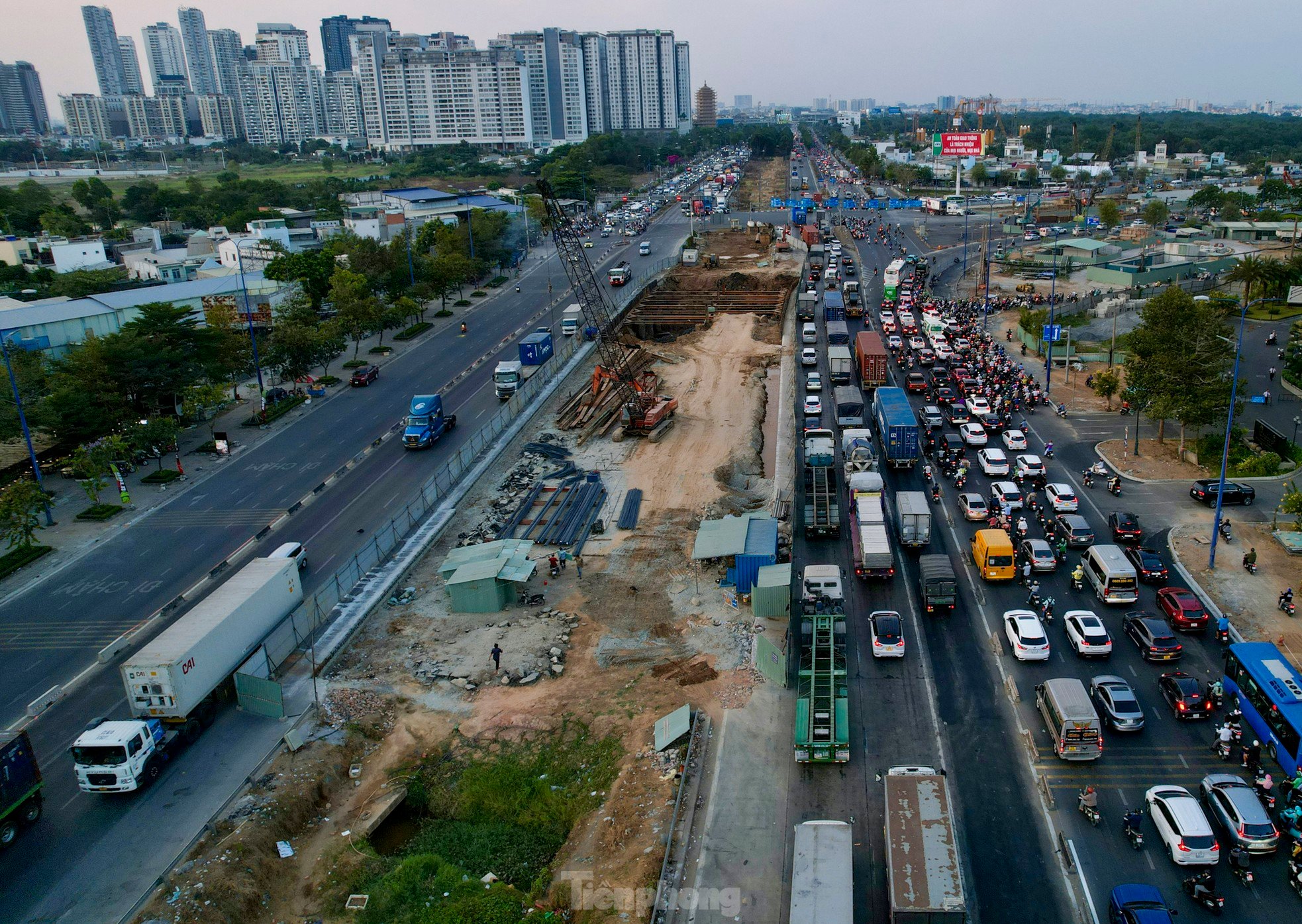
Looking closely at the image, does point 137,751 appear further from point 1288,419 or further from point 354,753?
point 1288,419

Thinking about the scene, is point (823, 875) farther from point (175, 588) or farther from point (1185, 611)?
point (175, 588)

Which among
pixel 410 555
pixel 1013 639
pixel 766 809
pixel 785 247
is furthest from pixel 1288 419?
pixel 785 247

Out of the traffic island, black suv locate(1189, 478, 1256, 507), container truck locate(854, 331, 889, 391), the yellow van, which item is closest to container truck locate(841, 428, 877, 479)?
the yellow van

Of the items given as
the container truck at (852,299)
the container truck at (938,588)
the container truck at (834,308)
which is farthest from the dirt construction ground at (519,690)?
the container truck at (852,299)

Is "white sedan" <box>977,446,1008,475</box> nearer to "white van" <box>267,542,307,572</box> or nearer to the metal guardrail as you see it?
the metal guardrail

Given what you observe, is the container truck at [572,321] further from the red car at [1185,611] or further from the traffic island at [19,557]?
the red car at [1185,611]

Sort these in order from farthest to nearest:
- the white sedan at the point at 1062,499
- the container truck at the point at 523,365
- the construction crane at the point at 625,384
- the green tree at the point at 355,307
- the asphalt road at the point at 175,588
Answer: the green tree at the point at 355,307 → the container truck at the point at 523,365 → the construction crane at the point at 625,384 → the white sedan at the point at 1062,499 → the asphalt road at the point at 175,588
